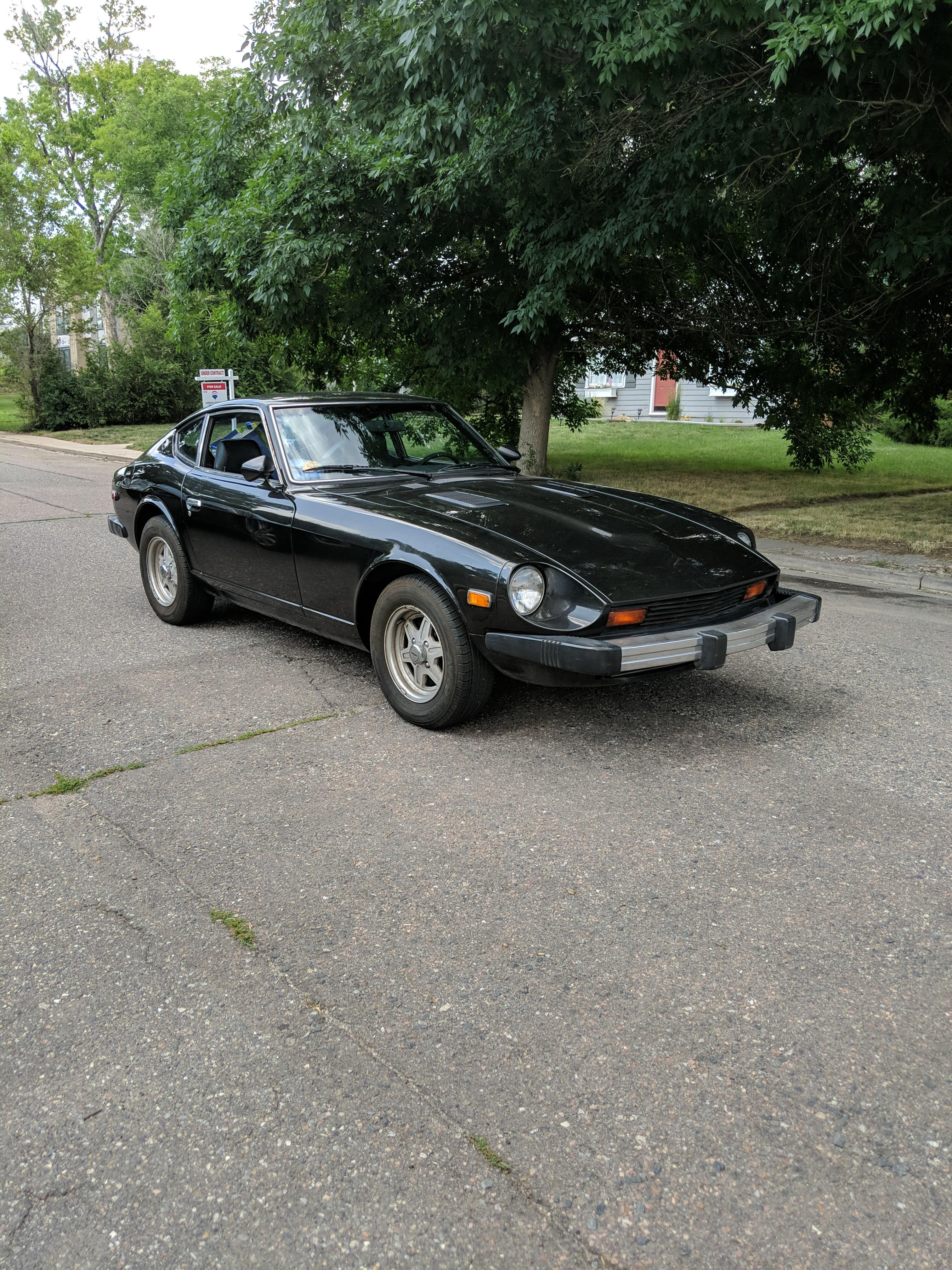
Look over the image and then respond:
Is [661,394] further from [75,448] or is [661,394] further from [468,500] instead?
[468,500]

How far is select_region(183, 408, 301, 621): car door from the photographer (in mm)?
5508

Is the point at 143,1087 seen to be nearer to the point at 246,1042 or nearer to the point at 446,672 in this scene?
the point at 246,1042

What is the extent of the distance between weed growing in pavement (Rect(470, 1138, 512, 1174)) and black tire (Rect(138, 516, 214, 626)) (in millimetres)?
4780

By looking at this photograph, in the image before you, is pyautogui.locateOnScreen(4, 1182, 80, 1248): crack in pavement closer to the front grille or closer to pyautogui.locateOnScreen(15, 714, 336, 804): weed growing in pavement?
pyautogui.locateOnScreen(15, 714, 336, 804): weed growing in pavement

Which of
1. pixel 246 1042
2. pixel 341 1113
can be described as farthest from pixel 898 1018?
pixel 246 1042

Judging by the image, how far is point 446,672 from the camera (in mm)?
4543

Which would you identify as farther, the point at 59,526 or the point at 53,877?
the point at 59,526

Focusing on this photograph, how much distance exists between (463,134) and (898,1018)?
7486 millimetres

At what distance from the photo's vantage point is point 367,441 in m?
5.83

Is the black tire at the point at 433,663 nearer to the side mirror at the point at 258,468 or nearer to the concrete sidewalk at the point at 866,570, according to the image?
the side mirror at the point at 258,468

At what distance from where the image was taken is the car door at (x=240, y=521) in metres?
5.51

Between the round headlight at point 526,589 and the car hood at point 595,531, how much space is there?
64 mm

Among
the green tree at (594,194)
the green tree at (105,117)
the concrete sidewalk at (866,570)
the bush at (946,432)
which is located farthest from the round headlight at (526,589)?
the green tree at (105,117)

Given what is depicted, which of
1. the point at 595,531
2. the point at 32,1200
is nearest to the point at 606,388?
the point at 595,531
